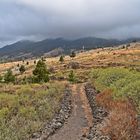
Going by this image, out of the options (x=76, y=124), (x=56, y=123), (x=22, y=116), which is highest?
(x=22, y=116)

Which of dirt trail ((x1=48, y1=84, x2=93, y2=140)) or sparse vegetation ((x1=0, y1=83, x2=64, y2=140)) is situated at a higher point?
sparse vegetation ((x1=0, y1=83, x2=64, y2=140))

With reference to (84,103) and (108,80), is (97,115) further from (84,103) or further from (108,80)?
(108,80)

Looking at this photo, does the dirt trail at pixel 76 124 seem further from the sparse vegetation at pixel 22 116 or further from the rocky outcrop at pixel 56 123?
the sparse vegetation at pixel 22 116

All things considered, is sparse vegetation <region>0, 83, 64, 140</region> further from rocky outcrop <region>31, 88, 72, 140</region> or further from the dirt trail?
the dirt trail

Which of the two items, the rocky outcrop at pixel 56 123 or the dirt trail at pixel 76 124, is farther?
the dirt trail at pixel 76 124

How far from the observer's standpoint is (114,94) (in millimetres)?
37562

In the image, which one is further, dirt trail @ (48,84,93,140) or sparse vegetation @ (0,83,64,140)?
dirt trail @ (48,84,93,140)

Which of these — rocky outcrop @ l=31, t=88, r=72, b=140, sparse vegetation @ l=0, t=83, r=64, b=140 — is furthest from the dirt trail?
sparse vegetation @ l=0, t=83, r=64, b=140

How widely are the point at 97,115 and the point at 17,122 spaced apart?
6.80 m

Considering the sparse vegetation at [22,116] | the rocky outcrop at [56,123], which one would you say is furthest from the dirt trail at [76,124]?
the sparse vegetation at [22,116]

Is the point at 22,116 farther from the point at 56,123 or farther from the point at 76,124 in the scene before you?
the point at 76,124

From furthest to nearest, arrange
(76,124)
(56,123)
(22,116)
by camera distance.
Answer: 1. (22,116)
2. (76,124)
3. (56,123)

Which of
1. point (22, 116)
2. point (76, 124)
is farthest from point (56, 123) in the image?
point (22, 116)

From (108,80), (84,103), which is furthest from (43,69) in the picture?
(84,103)
